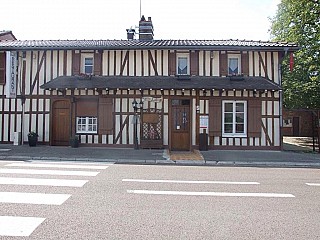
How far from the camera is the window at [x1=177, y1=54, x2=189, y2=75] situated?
624 inches

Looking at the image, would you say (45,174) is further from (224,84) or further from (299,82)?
Answer: (299,82)

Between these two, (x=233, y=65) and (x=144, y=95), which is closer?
(x=144, y=95)

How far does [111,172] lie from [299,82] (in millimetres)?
15426

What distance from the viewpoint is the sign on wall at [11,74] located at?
15.3 metres

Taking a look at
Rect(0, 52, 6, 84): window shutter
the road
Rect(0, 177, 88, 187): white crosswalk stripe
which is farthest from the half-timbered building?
Rect(0, 177, 88, 187): white crosswalk stripe

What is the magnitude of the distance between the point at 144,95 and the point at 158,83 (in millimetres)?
959

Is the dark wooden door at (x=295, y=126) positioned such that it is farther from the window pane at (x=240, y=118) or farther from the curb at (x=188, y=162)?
the curb at (x=188, y=162)

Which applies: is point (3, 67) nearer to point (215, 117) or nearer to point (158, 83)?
point (158, 83)

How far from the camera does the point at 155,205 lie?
5465 mm

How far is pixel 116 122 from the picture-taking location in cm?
1527

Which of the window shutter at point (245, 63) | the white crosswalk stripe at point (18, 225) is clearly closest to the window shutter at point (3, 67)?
the window shutter at point (245, 63)

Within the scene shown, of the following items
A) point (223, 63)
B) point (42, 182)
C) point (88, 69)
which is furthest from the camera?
point (88, 69)

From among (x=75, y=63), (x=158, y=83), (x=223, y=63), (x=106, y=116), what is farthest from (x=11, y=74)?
(x=223, y=63)

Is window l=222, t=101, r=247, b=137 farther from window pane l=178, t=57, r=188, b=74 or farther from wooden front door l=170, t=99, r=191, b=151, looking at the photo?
window pane l=178, t=57, r=188, b=74
